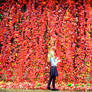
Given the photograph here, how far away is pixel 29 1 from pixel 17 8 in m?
0.64

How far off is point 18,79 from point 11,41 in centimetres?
176

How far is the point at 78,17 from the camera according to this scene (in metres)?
6.79

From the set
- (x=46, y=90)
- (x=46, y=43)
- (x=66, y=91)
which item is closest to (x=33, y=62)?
(x=46, y=43)

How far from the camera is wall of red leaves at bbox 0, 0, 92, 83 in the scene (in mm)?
6637

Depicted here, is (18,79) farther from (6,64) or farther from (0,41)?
(0,41)

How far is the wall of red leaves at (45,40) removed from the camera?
6.64 m

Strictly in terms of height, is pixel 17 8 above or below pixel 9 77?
above

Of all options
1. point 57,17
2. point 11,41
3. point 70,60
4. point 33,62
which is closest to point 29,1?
point 57,17

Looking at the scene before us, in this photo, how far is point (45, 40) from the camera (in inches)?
267

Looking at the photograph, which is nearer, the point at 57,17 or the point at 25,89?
the point at 25,89

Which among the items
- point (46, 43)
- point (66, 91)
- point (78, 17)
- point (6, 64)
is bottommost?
point (66, 91)

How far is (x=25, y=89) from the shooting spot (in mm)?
5961

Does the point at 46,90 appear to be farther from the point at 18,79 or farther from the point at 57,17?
the point at 57,17

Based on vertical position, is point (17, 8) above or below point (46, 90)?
above
